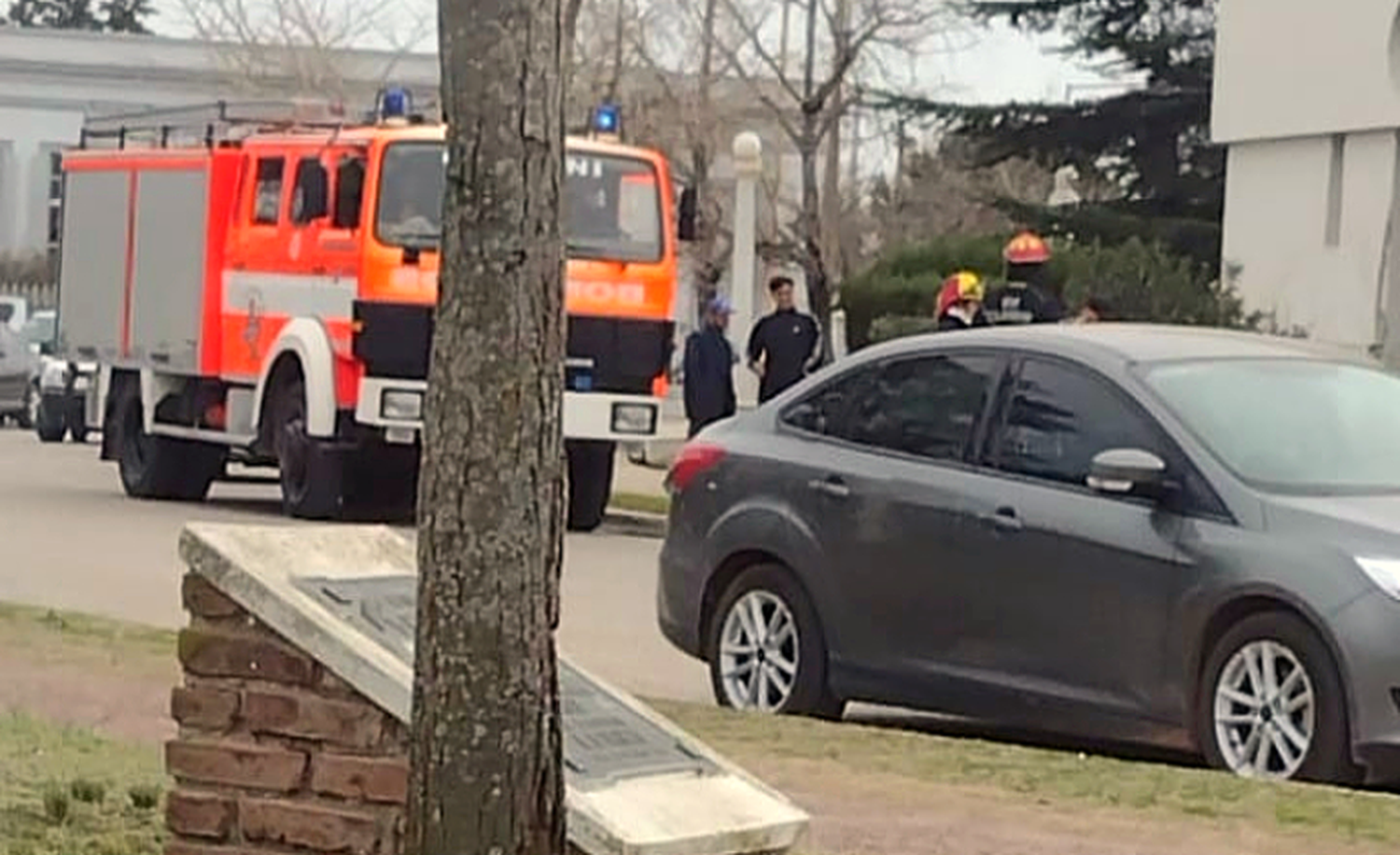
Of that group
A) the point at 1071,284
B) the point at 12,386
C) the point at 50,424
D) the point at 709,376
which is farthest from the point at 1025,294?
the point at 12,386

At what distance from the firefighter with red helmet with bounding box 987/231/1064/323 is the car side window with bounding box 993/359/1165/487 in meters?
5.73

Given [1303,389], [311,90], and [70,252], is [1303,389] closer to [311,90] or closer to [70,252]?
[70,252]

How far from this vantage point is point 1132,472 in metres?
9.98

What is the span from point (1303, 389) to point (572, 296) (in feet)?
36.5

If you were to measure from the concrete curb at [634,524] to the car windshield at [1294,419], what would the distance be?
38.8ft

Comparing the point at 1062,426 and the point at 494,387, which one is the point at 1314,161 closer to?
the point at 1062,426

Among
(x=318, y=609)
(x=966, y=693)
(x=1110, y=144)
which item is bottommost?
Answer: (x=966, y=693)

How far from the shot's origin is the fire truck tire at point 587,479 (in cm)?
2236

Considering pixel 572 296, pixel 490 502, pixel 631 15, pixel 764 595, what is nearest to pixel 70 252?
pixel 572 296

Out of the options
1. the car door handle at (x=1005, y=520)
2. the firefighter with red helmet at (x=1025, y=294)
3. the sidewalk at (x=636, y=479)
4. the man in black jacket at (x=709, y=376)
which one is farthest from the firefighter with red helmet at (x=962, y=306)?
the sidewalk at (x=636, y=479)

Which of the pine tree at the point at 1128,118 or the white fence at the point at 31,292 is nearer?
the pine tree at the point at 1128,118

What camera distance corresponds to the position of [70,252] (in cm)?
2577

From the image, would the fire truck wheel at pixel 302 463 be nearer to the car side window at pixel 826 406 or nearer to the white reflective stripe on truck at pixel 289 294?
the white reflective stripe on truck at pixel 289 294

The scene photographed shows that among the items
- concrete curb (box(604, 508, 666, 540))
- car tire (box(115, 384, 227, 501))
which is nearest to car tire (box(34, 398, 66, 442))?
car tire (box(115, 384, 227, 501))
